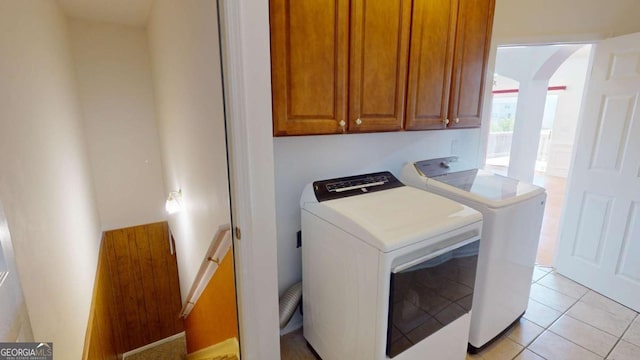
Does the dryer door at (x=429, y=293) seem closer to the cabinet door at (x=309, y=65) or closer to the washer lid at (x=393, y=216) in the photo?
the washer lid at (x=393, y=216)

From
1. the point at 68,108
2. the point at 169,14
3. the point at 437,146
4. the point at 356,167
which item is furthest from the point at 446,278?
the point at 68,108

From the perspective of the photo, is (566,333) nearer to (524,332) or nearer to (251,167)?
(524,332)

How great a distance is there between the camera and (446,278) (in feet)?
4.36

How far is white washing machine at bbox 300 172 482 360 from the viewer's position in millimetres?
1149

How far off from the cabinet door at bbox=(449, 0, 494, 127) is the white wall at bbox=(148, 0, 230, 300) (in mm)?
1441

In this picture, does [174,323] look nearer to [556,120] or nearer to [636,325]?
[636,325]

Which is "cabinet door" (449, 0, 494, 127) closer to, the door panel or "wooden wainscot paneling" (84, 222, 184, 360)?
the door panel

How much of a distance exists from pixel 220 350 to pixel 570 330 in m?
2.44

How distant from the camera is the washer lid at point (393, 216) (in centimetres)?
115

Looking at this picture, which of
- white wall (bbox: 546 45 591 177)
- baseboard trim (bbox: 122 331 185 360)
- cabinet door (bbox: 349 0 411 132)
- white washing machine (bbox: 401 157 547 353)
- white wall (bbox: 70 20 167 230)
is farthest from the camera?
white wall (bbox: 546 45 591 177)

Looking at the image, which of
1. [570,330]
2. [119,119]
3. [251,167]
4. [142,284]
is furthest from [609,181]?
[142,284]

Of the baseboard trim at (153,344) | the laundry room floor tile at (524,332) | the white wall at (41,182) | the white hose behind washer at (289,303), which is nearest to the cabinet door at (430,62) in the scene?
the white hose behind washer at (289,303)

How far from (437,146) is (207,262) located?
2.02 m

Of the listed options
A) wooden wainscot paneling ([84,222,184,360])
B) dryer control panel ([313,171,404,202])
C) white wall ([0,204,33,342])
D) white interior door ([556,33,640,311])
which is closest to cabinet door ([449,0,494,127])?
dryer control panel ([313,171,404,202])
